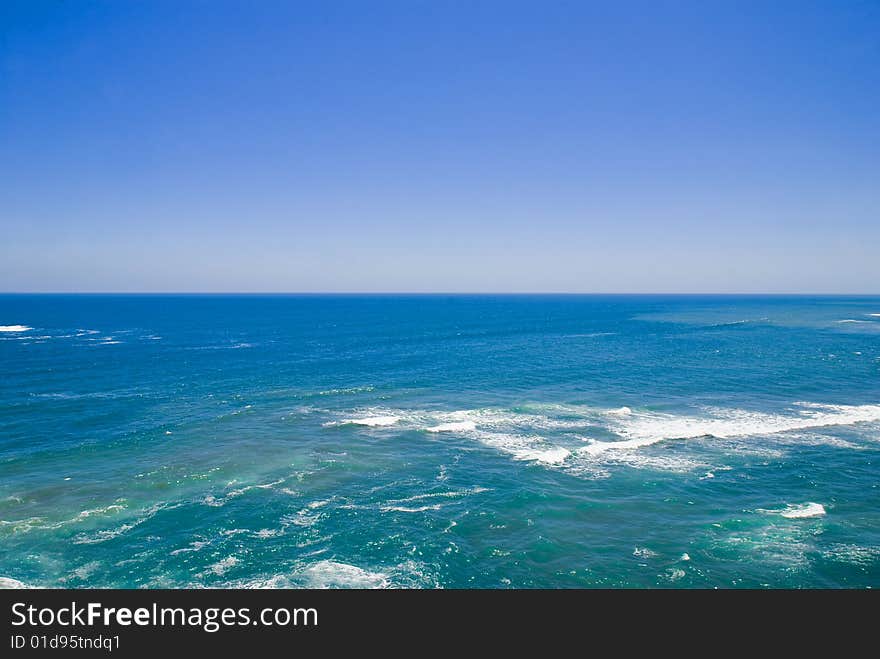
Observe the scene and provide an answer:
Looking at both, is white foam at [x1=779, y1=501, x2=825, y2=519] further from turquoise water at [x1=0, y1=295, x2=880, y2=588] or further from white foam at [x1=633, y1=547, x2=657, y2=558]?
white foam at [x1=633, y1=547, x2=657, y2=558]

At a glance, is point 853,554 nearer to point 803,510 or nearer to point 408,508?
point 803,510

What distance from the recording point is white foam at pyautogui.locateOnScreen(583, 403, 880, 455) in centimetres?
4812

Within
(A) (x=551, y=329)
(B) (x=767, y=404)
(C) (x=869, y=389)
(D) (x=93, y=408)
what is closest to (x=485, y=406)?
(B) (x=767, y=404)

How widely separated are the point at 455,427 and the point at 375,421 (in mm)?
9249

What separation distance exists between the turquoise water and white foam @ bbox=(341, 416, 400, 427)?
0.55 metres

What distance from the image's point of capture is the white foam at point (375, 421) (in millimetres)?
53181

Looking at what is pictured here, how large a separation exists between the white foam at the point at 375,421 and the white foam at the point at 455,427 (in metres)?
4.97

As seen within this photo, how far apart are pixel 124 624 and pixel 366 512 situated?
28585mm

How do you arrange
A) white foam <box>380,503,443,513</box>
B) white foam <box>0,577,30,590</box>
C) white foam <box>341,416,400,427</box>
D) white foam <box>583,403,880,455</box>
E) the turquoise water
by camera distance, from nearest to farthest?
white foam <box>0,577,30,590</box> → the turquoise water → white foam <box>380,503,443,513</box> → white foam <box>583,403,880,455</box> → white foam <box>341,416,400,427</box>

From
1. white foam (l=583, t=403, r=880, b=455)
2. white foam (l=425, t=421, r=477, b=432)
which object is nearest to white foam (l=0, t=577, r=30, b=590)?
white foam (l=425, t=421, r=477, b=432)

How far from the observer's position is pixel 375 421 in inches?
2127

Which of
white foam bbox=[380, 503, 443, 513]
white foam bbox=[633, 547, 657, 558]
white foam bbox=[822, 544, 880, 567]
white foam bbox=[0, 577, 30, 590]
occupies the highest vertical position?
white foam bbox=[822, 544, 880, 567]

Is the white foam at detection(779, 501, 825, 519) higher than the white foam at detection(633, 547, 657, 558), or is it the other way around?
the white foam at detection(779, 501, 825, 519)

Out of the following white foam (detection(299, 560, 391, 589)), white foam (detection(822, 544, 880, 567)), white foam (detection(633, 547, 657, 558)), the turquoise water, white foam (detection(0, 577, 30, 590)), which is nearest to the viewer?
white foam (detection(0, 577, 30, 590))
